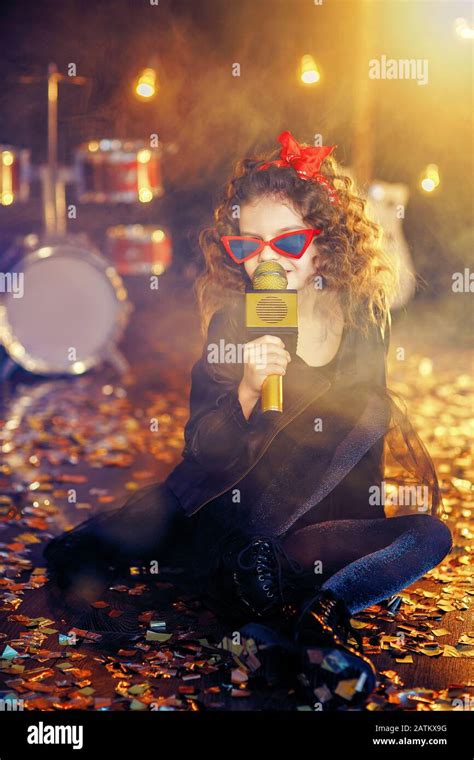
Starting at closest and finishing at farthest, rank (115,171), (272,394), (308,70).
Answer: (272,394) < (308,70) < (115,171)

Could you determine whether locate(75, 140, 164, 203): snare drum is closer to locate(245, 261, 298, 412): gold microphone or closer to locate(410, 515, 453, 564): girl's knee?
locate(245, 261, 298, 412): gold microphone

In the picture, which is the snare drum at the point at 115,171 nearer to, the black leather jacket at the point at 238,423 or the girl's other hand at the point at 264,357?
the black leather jacket at the point at 238,423

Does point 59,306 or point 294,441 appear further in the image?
point 59,306

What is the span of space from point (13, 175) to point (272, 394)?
4399 millimetres

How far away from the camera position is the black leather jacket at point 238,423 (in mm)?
2377

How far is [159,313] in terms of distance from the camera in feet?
27.7

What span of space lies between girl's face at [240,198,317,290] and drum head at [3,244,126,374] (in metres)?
3.52

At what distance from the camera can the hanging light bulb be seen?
735 cm

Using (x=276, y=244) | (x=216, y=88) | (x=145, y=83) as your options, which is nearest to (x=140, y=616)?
(x=276, y=244)

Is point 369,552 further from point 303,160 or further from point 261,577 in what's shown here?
point 303,160

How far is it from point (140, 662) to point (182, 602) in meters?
0.40

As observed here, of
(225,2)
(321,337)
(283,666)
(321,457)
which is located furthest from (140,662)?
(225,2)

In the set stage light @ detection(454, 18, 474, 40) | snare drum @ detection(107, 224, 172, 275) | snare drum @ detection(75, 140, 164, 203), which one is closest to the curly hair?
stage light @ detection(454, 18, 474, 40)

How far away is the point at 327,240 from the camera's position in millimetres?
2492
